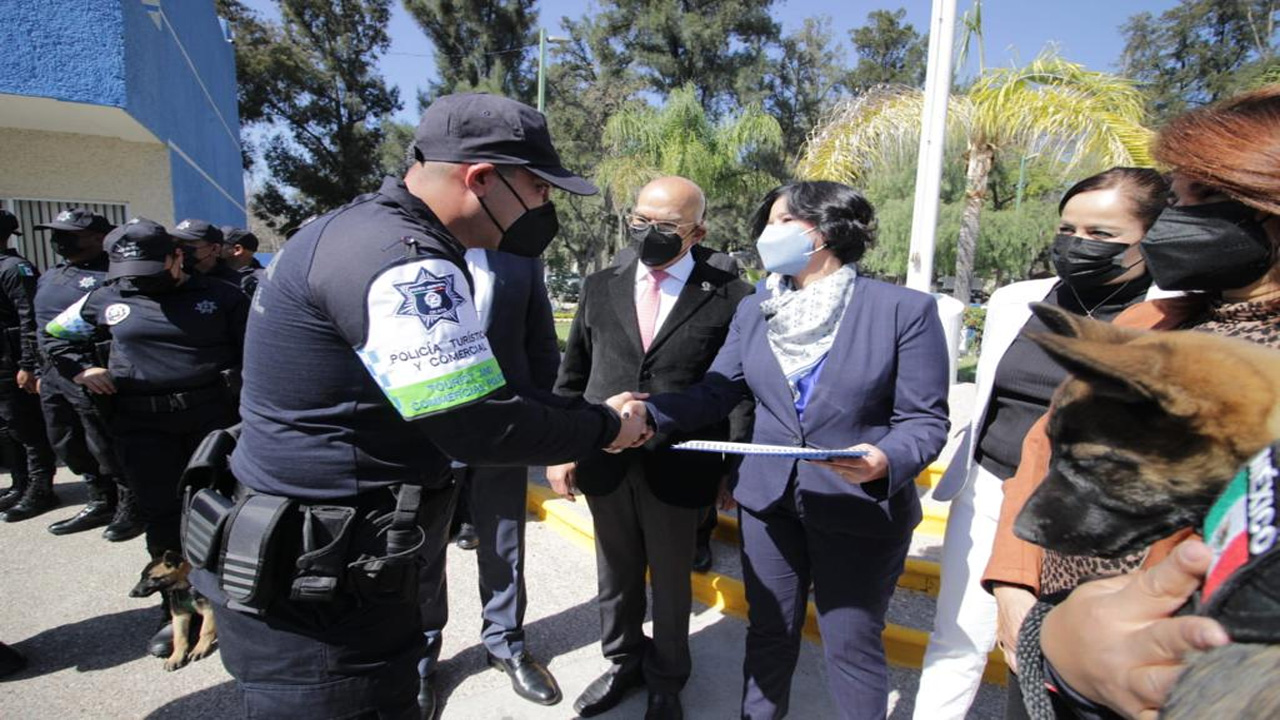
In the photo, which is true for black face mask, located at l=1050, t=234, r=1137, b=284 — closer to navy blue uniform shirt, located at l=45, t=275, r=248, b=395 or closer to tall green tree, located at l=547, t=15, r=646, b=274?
navy blue uniform shirt, located at l=45, t=275, r=248, b=395

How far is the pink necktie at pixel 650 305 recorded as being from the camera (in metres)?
2.86

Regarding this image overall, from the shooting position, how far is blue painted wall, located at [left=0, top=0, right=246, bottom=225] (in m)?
6.33

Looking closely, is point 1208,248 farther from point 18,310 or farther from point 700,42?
point 700,42

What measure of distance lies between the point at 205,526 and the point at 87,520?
444cm

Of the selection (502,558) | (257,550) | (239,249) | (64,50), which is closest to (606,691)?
(502,558)

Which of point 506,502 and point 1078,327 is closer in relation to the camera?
point 1078,327

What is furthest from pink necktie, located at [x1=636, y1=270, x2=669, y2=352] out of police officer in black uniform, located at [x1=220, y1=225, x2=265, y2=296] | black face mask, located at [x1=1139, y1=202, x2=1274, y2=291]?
police officer in black uniform, located at [x1=220, y1=225, x2=265, y2=296]

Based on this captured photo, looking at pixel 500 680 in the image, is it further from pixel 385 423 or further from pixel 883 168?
pixel 883 168

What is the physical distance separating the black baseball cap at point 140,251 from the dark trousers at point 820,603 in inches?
130

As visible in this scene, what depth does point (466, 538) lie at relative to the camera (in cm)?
449

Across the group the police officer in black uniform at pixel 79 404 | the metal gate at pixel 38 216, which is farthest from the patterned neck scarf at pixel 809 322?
the metal gate at pixel 38 216

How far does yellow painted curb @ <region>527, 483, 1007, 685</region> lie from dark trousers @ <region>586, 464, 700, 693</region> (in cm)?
32

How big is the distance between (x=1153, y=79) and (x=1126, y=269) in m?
42.7

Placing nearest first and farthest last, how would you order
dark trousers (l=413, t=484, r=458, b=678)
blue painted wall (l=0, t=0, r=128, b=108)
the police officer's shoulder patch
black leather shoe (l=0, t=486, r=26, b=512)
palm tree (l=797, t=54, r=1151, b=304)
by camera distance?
the police officer's shoulder patch → dark trousers (l=413, t=484, r=458, b=678) → black leather shoe (l=0, t=486, r=26, b=512) → blue painted wall (l=0, t=0, r=128, b=108) → palm tree (l=797, t=54, r=1151, b=304)
